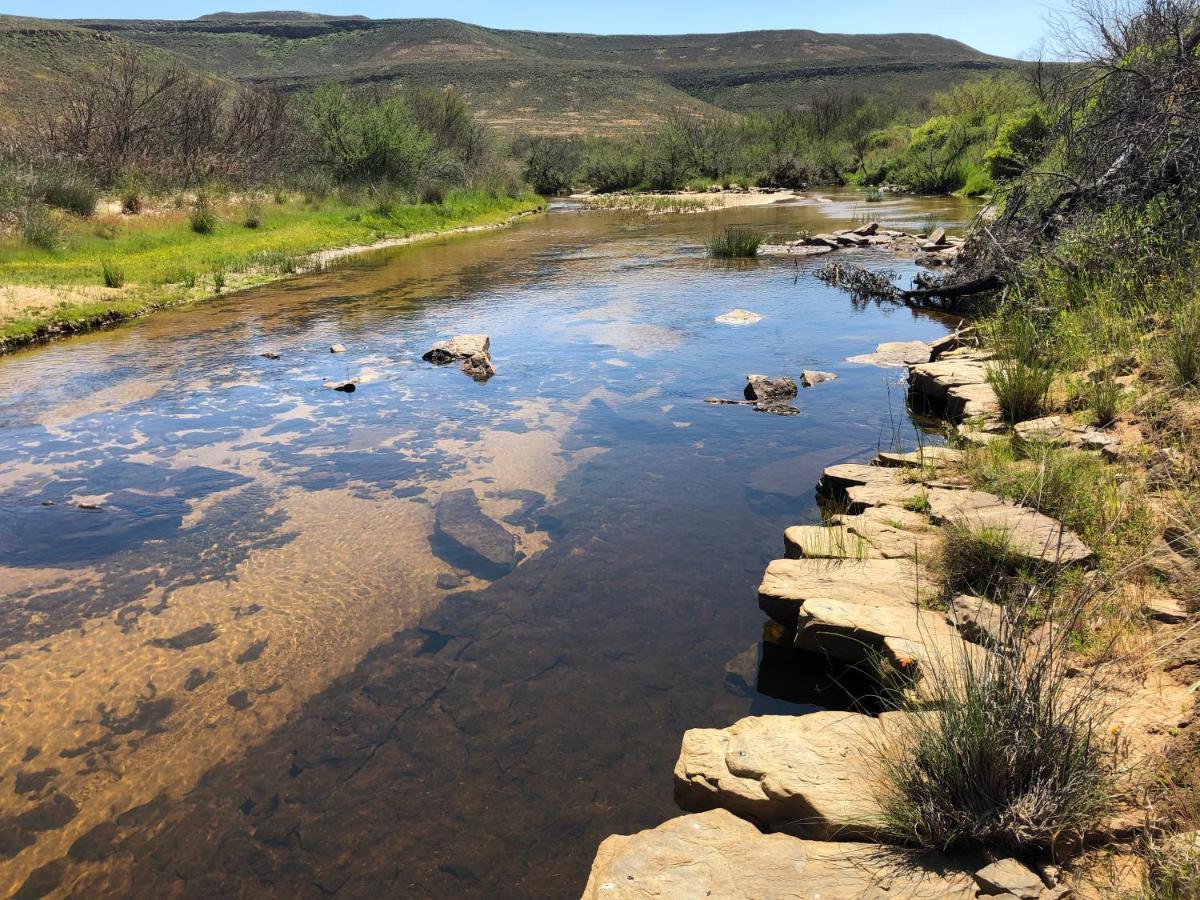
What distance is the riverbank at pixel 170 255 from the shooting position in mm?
13445

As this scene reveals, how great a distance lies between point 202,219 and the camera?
69.9 feet

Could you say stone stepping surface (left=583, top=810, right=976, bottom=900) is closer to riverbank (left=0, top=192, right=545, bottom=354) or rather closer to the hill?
riverbank (left=0, top=192, right=545, bottom=354)

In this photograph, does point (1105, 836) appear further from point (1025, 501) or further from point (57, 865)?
point (57, 865)

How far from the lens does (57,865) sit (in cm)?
325

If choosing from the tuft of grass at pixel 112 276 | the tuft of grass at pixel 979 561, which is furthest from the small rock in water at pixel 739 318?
the tuft of grass at pixel 112 276

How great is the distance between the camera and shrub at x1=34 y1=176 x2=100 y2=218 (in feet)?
61.7

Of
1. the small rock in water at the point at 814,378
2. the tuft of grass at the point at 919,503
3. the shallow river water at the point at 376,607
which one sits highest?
the small rock in water at the point at 814,378

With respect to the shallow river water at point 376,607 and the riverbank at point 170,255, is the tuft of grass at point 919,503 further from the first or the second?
the riverbank at point 170,255

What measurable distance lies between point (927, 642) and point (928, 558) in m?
0.85

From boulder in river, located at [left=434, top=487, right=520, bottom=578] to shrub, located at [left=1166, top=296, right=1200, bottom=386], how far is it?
15.3ft

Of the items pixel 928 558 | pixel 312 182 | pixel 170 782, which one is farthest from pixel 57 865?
pixel 312 182

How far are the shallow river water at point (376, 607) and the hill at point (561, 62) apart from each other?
75.2 metres

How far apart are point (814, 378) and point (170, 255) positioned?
627 inches

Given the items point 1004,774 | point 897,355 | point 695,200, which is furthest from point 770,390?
point 695,200
